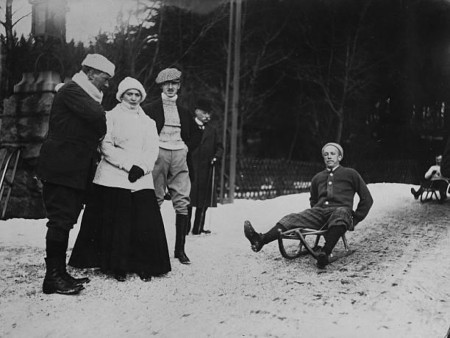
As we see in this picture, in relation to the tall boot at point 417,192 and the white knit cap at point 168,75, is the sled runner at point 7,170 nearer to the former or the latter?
the white knit cap at point 168,75

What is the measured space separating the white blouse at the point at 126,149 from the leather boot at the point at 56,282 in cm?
53

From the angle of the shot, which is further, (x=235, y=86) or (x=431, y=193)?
(x=235, y=86)

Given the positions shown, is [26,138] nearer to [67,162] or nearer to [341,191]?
[67,162]

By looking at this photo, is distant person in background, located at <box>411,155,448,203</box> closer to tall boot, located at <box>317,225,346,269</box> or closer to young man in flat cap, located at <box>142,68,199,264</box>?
tall boot, located at <box>317,225,346,269</box>

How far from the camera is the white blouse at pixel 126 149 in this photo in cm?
287

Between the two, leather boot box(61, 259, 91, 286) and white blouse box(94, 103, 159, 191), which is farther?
white blouse box(94, 103, 159, 191)

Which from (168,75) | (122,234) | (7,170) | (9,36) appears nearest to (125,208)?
(122,234)

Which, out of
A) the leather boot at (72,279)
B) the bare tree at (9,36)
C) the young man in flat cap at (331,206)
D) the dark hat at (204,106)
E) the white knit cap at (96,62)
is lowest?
the leather boot at (72,279)

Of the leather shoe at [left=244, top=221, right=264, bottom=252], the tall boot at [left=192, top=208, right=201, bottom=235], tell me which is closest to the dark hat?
the tall boot at [left=192, top=208, right=201, bottom=235]

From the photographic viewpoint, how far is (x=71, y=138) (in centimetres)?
262

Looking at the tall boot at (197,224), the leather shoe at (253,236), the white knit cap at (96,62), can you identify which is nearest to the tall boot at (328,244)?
the leather shoe at (253,236)

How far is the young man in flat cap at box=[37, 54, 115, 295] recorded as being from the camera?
256 centimetres

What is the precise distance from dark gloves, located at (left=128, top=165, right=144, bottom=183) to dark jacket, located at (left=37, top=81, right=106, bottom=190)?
266 millimetres

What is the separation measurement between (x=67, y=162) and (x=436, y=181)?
189 cm
